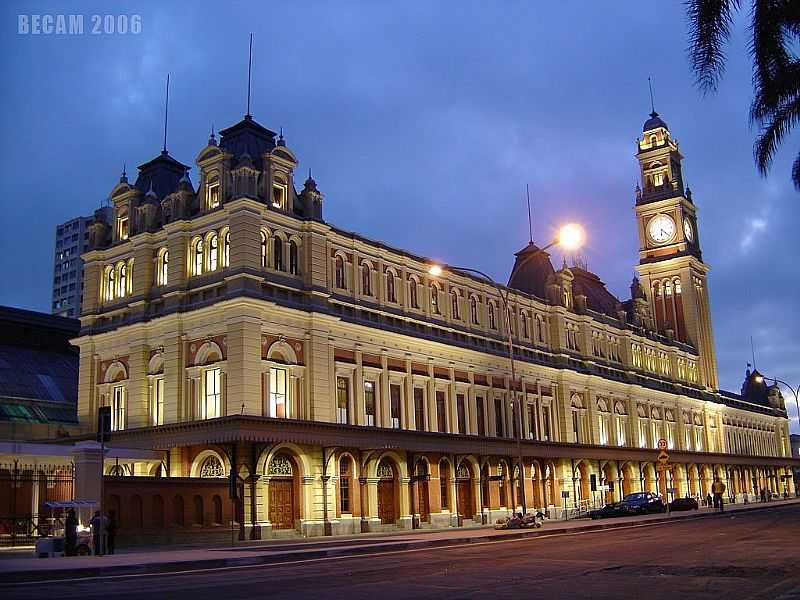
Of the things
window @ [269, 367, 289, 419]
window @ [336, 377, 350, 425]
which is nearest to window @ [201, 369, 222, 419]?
window @ [269, 367, 289, 419]

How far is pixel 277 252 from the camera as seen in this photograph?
43.4 metres

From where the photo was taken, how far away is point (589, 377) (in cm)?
6675

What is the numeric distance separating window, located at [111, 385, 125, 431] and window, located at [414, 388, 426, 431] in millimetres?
16007

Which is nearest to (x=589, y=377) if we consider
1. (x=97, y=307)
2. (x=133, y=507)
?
(x=97, y=307)

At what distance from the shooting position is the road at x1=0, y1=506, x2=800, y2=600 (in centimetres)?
1534

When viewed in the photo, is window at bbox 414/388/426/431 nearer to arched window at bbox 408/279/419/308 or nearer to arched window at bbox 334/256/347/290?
arched window at bbox 408/279/419/308

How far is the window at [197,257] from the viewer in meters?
43.9

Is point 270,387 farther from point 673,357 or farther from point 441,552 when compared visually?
point 673,357

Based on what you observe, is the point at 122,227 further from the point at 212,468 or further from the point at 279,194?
the point at 212,468

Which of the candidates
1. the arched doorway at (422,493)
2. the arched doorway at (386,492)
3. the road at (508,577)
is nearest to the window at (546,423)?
the arched doorway at (422,493)

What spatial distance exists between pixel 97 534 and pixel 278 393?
1449 cm

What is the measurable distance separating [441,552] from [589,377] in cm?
4235

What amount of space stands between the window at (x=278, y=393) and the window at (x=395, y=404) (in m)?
8.32

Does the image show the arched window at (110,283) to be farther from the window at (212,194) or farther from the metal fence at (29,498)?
the metal fence at (29,498)
